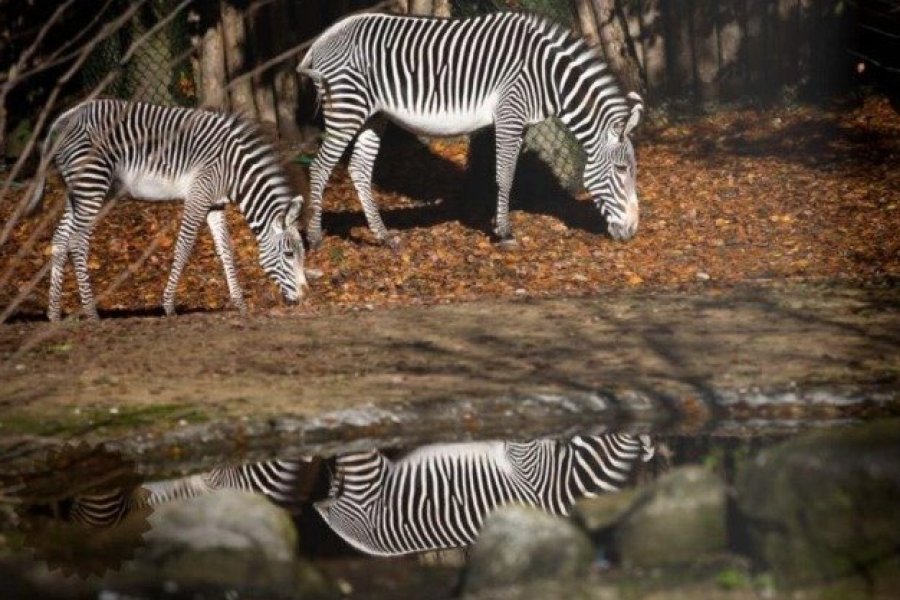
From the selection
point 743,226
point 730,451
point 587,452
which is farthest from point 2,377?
point 743,226

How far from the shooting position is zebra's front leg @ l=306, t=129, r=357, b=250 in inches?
527

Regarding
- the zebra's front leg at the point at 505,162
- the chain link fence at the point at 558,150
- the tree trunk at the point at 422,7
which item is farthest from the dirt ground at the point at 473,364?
the tree trunk at the point at 422,7

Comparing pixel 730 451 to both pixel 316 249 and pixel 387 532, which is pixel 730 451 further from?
pixel 316 249

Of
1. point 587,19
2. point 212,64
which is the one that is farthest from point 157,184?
point 587,19

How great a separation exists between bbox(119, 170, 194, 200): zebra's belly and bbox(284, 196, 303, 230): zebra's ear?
75 centimetres

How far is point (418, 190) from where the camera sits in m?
15.3

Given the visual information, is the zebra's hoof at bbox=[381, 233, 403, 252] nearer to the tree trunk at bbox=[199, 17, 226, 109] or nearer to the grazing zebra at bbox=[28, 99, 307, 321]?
the grazing zebra at bbox=[28, 99, 307, 321]

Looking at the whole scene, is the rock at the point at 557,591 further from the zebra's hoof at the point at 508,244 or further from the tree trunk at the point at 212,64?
the tree trunk at the point at 212,64

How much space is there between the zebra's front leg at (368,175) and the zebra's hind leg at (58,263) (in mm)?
2709

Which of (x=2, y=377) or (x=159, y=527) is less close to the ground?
(x=159, y=527)

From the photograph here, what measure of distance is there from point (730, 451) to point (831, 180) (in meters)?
7.76

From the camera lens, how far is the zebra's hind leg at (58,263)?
37.7ft

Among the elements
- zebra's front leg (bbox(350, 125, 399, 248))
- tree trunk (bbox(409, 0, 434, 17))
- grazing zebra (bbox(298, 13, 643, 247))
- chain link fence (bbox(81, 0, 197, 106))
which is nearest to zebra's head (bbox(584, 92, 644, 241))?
grazing zebra (bbox(298, 13, 643, 247))

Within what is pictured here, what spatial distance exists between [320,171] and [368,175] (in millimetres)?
421
